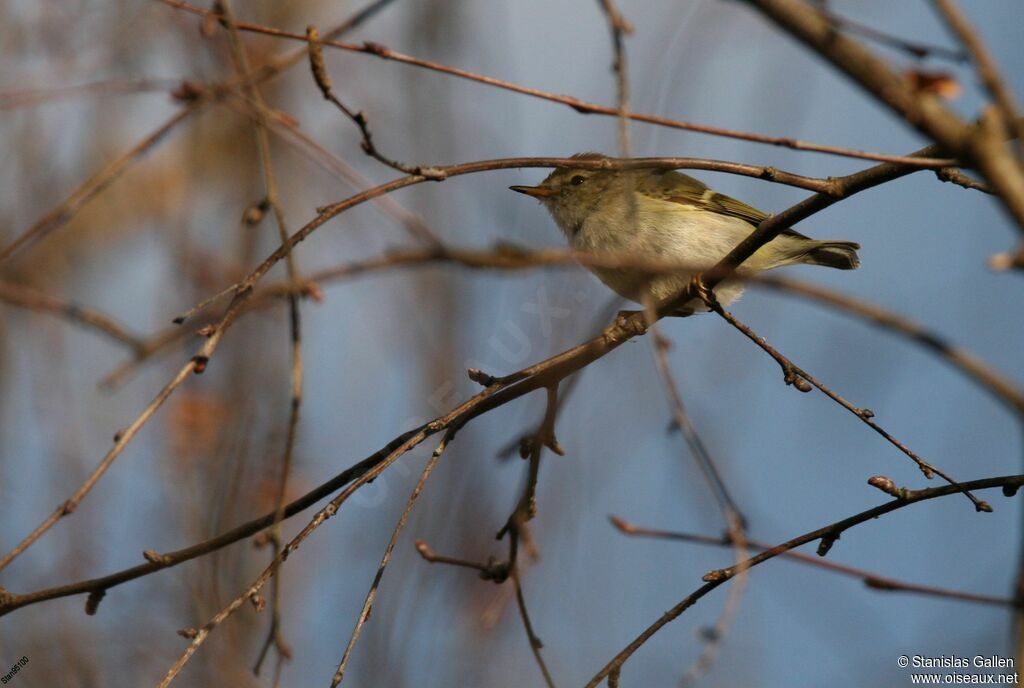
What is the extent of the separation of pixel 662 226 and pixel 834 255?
75cm

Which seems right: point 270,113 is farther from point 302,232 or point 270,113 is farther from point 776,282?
point 776,282

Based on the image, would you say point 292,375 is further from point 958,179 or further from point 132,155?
point 958,179

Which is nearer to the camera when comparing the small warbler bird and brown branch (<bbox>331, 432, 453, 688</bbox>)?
brown branch (<bbox>331, 432, 453, 688</bbox>)

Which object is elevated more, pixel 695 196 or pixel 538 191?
pixel 695 196

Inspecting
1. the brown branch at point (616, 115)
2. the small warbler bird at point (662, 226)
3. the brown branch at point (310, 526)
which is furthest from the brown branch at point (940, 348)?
the small warbler bird at point (662, 226)

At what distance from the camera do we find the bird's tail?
4152 millimetres

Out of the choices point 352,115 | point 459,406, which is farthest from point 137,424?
point 352,115

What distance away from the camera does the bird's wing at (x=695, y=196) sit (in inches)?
179

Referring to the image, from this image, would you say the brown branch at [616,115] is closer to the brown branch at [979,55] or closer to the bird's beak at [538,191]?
the brown branch at [979,55]

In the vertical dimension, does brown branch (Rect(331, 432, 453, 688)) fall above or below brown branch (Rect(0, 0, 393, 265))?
below

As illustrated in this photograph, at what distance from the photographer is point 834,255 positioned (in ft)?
13.7

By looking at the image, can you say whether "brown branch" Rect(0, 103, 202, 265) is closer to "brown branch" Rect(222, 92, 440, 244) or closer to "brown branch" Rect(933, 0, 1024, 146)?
"brown branch" Rect(222, 92, 440, 244)

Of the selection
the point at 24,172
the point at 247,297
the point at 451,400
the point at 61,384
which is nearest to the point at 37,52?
the point at 24,172

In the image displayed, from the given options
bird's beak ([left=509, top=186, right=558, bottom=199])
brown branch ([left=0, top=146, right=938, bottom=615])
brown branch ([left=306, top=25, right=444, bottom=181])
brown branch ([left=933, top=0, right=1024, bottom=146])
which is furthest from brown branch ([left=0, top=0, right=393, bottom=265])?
brown branch ([left=933, top=0, right=1024, bottom=146])
